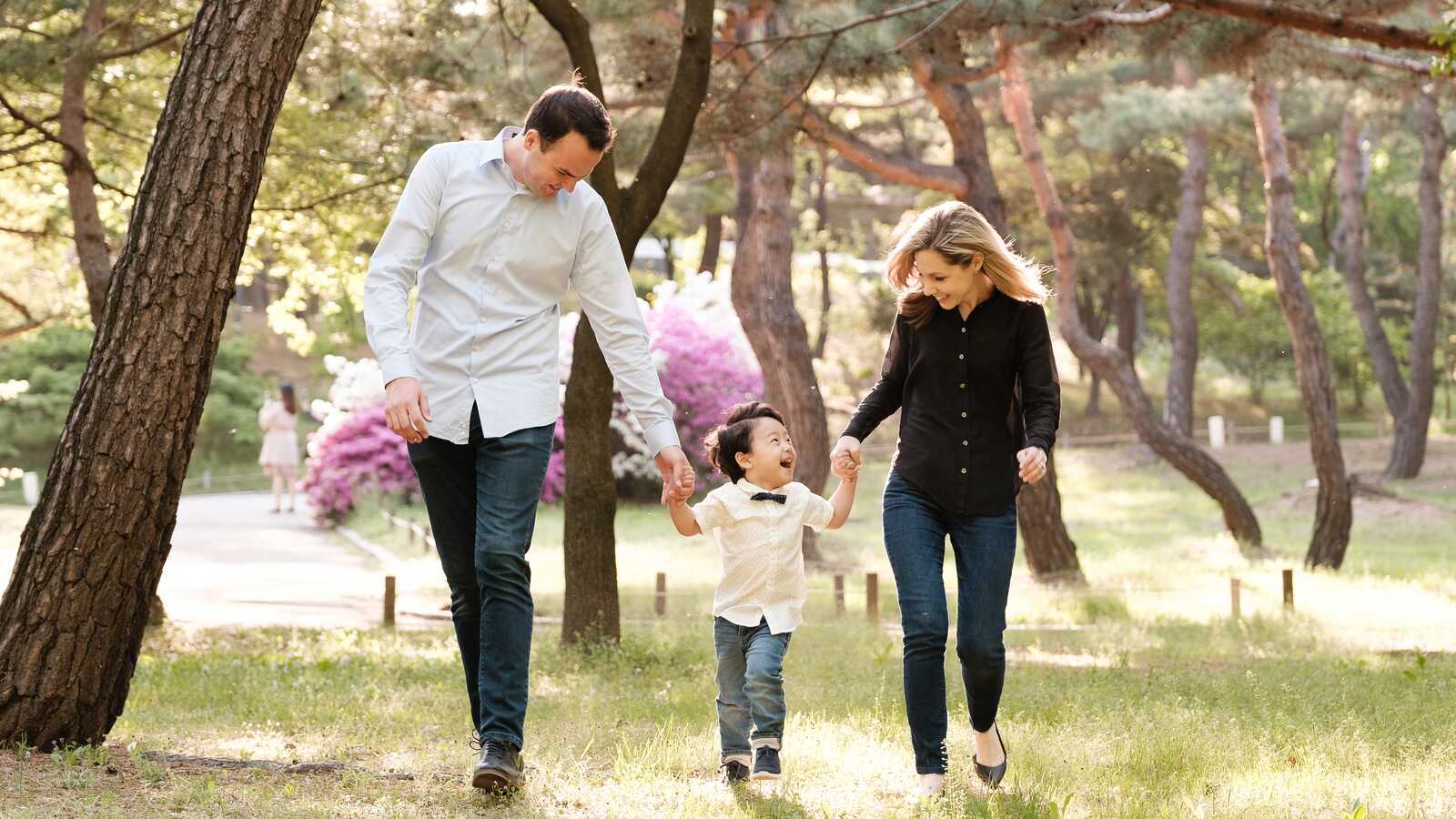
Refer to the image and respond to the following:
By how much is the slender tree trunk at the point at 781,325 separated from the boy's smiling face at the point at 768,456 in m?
11.0

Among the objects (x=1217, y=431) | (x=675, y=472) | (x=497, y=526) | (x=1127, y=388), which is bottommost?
(x=497, y=526)

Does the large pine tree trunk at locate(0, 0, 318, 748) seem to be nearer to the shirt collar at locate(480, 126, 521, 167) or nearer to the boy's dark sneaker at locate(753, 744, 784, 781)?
the shirt collar at locate(480, 126, 521, 167)

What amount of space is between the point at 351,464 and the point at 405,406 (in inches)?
735

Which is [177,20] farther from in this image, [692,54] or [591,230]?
[591,230]

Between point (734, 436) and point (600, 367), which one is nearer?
point (734, 436)

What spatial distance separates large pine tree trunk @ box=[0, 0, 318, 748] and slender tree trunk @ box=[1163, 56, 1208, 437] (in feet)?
72.4

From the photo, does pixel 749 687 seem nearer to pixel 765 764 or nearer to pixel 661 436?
pixel 765 764

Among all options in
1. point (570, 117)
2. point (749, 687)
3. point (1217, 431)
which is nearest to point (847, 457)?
point (749, 687)

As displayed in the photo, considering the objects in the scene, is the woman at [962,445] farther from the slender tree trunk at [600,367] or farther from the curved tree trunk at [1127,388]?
the curved tree trunk at [1127,388]

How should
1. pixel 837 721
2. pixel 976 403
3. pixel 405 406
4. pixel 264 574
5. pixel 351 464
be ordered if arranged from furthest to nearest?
pixel 351 464
pixel 264 574
pixel 837 721
pixel 976 403
pixel 405 406

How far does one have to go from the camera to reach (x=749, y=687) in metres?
5.07

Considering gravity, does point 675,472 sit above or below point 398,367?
below

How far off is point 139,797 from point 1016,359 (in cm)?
296

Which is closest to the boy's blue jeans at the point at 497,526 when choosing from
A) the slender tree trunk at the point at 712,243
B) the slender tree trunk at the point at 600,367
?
the slender tree trunk at the point at 600,367
